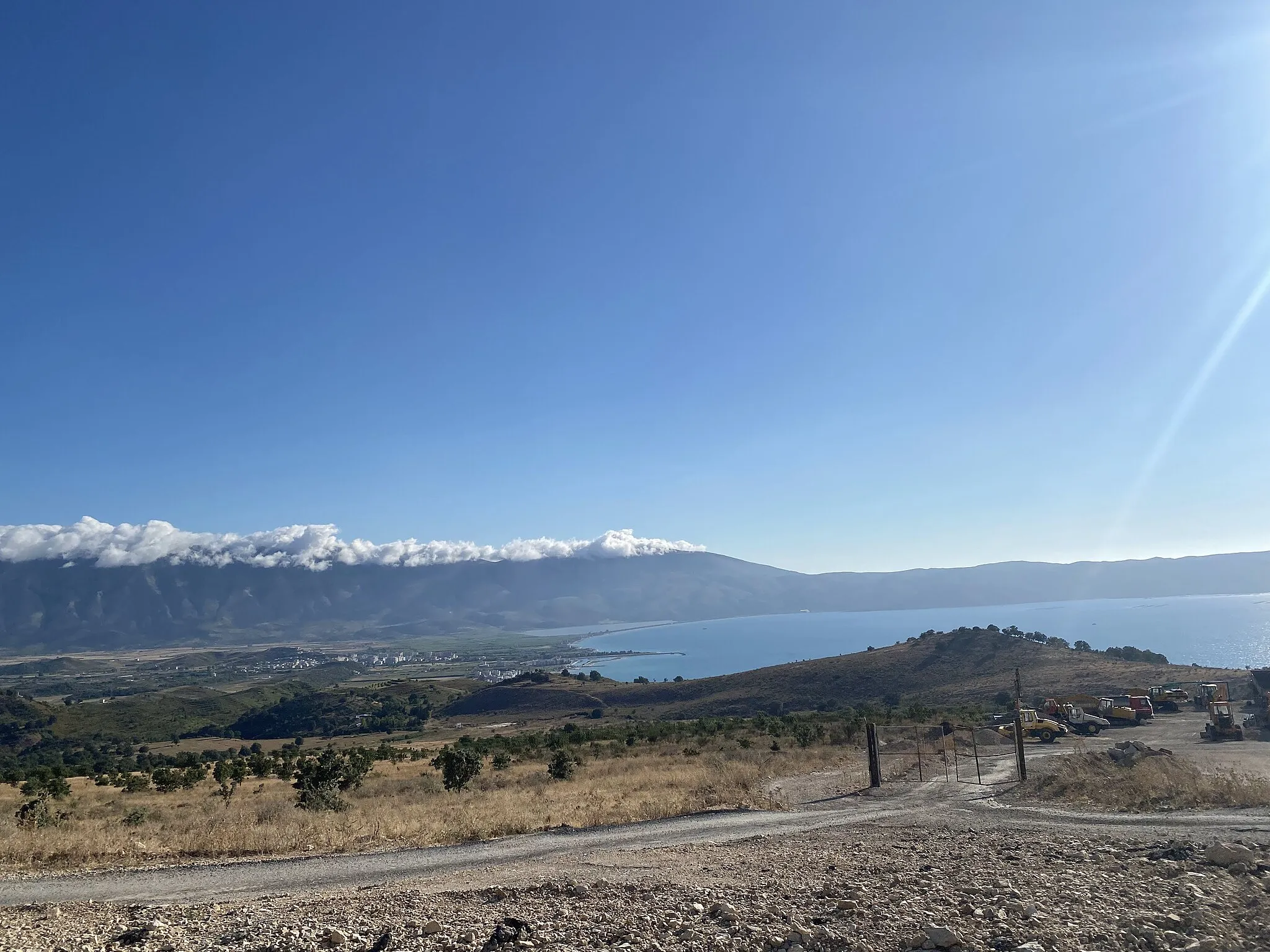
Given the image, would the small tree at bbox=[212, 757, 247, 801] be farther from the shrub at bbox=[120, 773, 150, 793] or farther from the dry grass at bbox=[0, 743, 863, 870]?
the shrub at bbox=[120, 773, 150, 793]

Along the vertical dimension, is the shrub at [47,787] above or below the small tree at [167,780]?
above

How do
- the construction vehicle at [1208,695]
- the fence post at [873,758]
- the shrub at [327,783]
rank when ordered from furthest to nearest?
1. the construction vehicle at [1208,695]
2. the fence post at [873,758]
3. the shrub at [327,783]

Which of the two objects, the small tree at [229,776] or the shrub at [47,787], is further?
the small tree at [229,776]

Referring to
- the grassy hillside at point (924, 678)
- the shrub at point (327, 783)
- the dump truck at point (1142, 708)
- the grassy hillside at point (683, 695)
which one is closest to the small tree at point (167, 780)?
the shrub at point (327, 783)

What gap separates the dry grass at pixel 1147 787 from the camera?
1387 cm

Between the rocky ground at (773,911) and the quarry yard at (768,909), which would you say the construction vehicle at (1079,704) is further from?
the rocky ground at (773,911)

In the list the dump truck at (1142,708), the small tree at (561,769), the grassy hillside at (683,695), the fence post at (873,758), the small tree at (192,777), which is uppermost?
the fence post at (873,758)

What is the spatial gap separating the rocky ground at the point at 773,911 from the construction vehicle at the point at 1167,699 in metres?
40.4

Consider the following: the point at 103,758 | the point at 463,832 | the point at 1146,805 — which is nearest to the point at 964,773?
the point at 1146,805

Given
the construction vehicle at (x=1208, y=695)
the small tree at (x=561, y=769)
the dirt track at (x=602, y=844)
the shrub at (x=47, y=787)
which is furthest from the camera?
the construction vehicle at (x=1208, y=695)

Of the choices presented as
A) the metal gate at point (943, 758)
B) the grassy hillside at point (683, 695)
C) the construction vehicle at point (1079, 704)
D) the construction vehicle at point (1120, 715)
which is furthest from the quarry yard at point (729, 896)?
the grassy hillside at point (683, 695)

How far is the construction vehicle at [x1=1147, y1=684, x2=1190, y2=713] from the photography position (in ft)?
139

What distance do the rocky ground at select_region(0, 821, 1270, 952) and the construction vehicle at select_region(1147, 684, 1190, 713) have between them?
40.4m

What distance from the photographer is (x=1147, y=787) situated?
1518 cm
